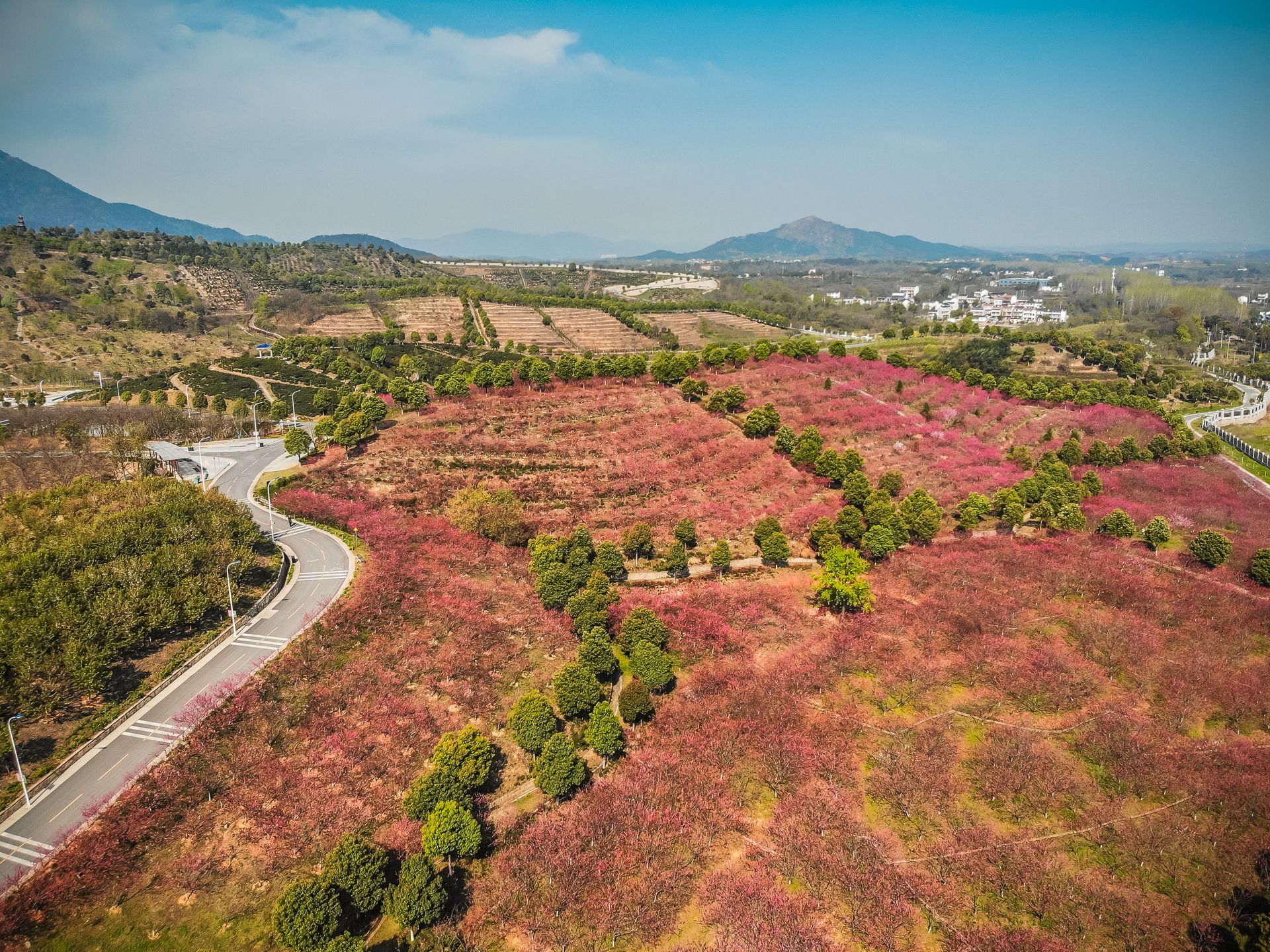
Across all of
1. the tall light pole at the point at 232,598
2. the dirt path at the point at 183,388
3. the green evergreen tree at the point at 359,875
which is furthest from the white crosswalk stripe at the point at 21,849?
the dirt path at the point at 183,388

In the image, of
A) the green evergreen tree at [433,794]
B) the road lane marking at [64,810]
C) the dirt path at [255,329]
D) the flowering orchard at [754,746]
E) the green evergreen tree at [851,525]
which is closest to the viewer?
the flowering orchard at [754,746]

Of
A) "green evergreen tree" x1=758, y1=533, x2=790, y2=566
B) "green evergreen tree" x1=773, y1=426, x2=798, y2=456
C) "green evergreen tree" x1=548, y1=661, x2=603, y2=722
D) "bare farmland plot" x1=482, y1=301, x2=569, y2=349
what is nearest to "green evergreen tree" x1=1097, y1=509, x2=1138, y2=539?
"green evergreen tree" x1=773, y1=426, x2=798, y2=456

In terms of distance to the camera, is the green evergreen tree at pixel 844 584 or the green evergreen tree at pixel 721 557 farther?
the green evergreen tree at pixel 721 557

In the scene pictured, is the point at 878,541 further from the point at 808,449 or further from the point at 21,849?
the point at 21,849

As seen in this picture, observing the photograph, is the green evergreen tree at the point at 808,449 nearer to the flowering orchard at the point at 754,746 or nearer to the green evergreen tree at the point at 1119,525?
the flowering orchard at the point at 754,746

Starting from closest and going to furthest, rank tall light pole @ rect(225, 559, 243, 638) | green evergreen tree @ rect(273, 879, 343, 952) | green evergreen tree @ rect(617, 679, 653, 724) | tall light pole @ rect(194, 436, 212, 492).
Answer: green evergreen tree @ rect(273, 879, 343, 952), green evergreen tree @ rect(617, 679, 653, 724), tall light pole @ rect(225, 559, 243, 638), tall light pole @ rect(194, 436, 212, 492)

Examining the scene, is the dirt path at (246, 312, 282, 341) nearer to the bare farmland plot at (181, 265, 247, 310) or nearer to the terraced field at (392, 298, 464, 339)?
the bare farmland plot at (181, 265, 247, 310)

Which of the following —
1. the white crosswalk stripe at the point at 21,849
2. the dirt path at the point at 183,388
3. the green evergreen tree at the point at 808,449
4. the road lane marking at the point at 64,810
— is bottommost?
the white crosswalk stripe at the point at 21,849
